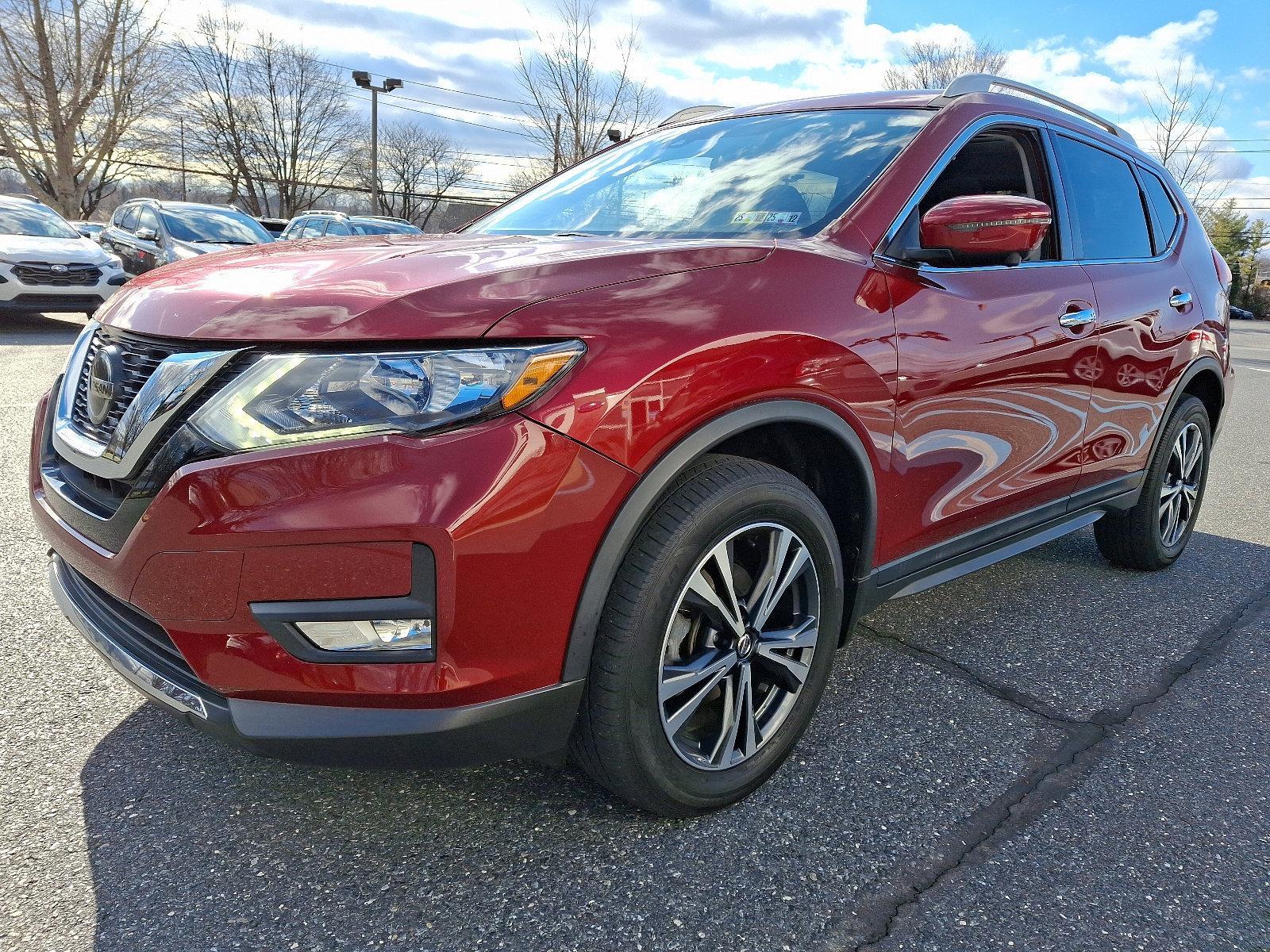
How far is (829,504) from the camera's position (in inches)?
93.4

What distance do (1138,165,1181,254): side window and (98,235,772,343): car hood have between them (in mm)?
2562

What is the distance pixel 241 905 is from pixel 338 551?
755mm

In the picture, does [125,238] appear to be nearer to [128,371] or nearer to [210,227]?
[210,227]

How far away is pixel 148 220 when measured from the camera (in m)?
12.7

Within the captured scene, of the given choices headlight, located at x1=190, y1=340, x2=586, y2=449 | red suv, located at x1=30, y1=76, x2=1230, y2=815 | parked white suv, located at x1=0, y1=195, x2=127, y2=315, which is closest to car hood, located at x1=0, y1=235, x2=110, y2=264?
parked white suv, located at x1=0, y1=195, x2=127, y2=315

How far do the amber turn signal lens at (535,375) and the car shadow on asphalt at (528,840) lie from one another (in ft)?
3.24

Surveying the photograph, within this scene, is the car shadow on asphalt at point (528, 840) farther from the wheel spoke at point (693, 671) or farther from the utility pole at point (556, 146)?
the utility pole at point (556, 146)

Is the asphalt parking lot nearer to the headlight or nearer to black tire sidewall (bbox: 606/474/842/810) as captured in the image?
black tire sidewall (bbox: 606/474/842/810)

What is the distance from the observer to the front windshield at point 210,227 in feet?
40.3

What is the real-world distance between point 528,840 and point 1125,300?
2798 mm

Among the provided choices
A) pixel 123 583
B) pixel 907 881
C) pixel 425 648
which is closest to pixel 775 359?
pixel 425 648

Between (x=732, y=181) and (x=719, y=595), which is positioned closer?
(x=719, y=595)

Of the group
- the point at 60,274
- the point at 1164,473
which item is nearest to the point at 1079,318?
the point at 1164,473

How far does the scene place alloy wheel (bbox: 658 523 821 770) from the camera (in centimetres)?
196
